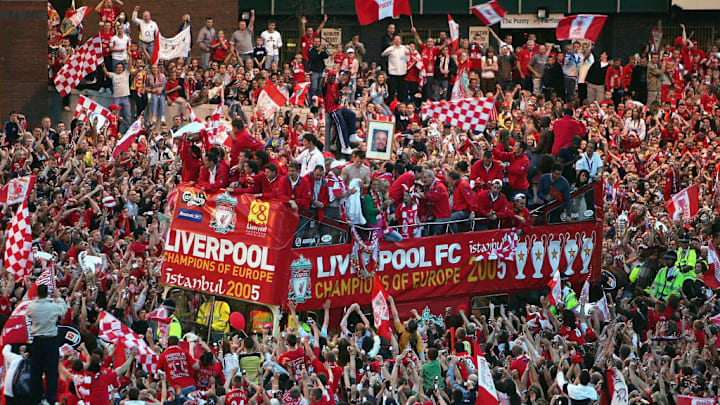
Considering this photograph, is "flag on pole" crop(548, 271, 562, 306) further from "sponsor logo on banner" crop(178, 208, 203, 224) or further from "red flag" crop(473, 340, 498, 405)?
"red flag" crop(473, 340, 498, 405)

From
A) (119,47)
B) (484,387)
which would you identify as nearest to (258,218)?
(484,387)

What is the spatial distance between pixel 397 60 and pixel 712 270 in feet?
40.7

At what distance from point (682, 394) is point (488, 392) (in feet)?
8.79

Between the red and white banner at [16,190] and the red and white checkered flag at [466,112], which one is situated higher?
the red and white checkered flag at [466,112]

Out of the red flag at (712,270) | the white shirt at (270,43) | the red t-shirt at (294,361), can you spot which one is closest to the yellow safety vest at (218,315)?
the red t-shirt at (294,361)

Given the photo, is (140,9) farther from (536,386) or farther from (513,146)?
(536,386)

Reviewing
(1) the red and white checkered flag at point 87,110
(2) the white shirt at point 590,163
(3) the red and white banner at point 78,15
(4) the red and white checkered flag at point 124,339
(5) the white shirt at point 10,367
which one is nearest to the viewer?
(5) the white shirt at point 10,367

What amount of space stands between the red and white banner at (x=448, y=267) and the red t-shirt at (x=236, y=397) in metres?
4.26

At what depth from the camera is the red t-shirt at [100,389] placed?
16203mm

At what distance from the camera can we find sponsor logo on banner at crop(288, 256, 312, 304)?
2017 cm

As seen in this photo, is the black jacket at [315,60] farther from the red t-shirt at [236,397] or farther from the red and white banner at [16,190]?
the red t-shirt at [236,397]

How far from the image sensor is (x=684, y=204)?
82.6 feet

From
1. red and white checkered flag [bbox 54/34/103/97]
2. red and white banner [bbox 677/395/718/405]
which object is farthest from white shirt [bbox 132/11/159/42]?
red and white banner [bbox 677/395/718/405]

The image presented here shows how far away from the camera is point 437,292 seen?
72.2 feet
